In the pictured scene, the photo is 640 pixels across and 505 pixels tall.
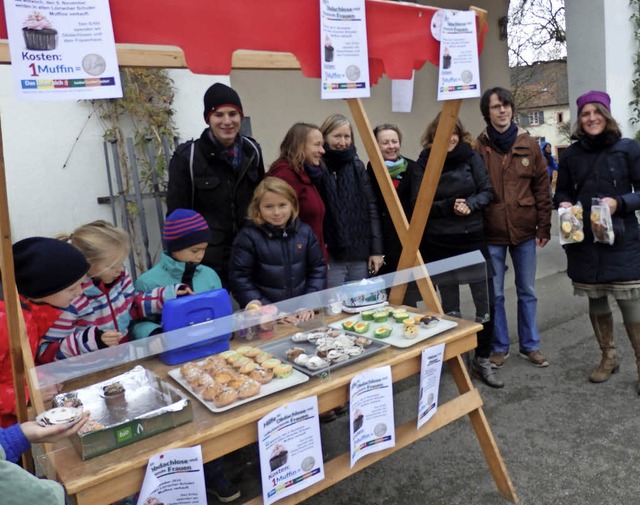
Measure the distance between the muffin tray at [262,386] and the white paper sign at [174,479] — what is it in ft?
0.52

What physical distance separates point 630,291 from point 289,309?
84.7 inches

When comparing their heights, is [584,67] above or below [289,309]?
above

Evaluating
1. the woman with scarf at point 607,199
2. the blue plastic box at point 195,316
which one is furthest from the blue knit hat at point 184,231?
the woman with scarf at point 607,199

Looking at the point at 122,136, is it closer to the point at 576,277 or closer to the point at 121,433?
the point at 121,433

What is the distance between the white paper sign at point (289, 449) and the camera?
1594 mm

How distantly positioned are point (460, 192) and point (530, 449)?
1.46 meters

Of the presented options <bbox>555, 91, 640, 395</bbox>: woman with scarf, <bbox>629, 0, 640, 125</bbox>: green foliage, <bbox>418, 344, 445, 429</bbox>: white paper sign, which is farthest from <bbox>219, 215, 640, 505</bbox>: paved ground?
<bbox>629, 0, 640, 125</bbox>: green foliage

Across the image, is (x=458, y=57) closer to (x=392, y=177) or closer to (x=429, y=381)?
(x=392, y=177)

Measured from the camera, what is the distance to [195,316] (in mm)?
1901

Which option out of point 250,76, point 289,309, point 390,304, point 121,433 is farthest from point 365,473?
point 250,76

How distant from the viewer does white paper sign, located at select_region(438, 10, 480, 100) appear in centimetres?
222

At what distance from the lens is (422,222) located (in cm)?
239

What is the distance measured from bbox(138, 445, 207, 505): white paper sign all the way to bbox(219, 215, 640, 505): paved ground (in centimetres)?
108

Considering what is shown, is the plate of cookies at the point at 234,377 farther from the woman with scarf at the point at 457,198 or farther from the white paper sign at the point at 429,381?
the woman with scarf at the point at 457,198
